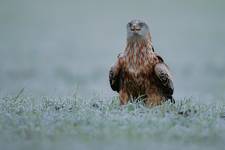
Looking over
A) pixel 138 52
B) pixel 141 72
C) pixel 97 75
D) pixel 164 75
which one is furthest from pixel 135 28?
pixel 97 75

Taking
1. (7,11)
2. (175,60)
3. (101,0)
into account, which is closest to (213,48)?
(175,60)

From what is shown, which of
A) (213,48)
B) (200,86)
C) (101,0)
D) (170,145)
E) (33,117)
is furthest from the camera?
(101,0)

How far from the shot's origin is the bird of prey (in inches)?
378

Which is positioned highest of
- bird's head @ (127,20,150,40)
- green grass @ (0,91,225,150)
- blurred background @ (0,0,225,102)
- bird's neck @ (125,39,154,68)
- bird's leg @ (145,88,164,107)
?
blurred background @ (0,0,225,102)

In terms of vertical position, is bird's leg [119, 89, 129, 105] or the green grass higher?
bird's leg [119, 89, 129, 105]

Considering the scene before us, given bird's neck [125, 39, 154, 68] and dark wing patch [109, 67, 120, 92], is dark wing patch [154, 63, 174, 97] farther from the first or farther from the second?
dark wing patch [109, 67, 120, 92]

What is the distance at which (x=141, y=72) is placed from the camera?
9609 mm

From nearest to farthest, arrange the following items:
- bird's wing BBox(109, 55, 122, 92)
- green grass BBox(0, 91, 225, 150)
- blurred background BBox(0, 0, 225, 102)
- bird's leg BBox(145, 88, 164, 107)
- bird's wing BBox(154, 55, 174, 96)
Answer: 1. green grass BBox(0, 91, 225, 150)
2. bird's wing BBox(154, 55, 174, 96)
3. bird's leg BBox(145, 88, 164, 107)
4. bird's wing BBox(109, 55, 122, 92)
5. blurred background BBox(0, 0, 225, 102)

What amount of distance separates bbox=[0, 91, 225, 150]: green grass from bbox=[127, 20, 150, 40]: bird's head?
800 mm

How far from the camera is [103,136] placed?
24.9 feet

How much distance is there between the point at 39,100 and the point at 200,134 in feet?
8.09

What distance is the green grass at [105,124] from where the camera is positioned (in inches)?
290

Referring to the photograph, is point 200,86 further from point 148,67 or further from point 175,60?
point 148,67

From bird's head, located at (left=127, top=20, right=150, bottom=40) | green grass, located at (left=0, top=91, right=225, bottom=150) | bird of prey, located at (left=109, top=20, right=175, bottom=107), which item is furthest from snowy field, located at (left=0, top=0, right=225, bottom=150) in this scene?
bird's head, located at (left=127, top=20, right=150, bottom=40)
